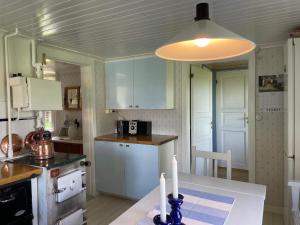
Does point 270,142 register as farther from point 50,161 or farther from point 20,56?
point 20,56

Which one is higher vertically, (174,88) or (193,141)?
(174,88)

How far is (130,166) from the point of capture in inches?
118

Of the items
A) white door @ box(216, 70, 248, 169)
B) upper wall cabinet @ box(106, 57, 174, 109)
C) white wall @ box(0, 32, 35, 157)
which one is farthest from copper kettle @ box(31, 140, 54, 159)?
white door @ box(216, 70, 248, 169)

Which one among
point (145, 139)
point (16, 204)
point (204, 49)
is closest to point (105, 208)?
point (145, 139)

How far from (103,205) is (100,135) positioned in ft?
3.30

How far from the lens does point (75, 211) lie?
212cm

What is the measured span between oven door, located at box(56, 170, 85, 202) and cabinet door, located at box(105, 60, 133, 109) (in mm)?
1451

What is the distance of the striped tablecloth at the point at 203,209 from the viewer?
116 cm

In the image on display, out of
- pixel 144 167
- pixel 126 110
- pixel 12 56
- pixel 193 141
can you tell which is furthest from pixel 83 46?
pixel 193 141

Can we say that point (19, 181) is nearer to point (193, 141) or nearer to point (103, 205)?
point (103, 205)

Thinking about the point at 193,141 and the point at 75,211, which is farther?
the point at 193,141

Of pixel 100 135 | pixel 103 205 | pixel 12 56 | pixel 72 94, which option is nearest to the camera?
pixel 12 56

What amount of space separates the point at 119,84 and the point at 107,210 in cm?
180

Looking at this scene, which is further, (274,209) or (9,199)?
(274,209)
